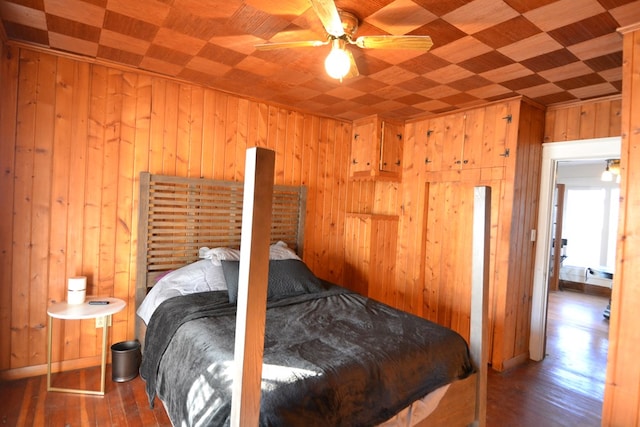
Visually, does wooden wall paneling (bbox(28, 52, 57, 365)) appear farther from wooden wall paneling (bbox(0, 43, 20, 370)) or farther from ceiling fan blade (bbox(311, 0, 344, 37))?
ceiling fan blade (bbox(311, 0, 344, 37))

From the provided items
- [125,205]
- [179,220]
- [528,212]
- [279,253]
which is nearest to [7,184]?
[125,205]

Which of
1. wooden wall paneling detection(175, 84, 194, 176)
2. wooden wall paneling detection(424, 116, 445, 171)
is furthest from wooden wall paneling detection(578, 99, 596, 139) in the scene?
wooden wall paneling detection(175, 84, 194, 176)

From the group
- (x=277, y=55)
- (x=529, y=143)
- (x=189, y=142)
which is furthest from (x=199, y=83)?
(x=529, y=143)

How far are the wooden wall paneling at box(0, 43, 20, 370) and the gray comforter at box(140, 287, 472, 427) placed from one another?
1.11 metres

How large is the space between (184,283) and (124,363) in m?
0.72

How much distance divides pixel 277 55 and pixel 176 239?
1759 mm

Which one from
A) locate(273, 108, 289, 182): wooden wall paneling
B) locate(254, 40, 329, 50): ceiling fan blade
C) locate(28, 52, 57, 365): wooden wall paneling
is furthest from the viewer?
locate(273, 108, 289, 182): wooden wall paneling

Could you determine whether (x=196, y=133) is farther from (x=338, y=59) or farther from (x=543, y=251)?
(x=543, y=251)

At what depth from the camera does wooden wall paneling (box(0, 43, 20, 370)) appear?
241 centimetres

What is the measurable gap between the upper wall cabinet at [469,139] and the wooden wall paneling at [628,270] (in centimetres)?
125

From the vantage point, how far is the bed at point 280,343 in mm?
1549

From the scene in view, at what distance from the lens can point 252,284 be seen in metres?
1.15

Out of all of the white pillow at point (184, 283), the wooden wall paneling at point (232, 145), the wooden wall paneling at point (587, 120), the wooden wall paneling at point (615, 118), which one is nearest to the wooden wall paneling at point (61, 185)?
the white pillow at point (184, 283)

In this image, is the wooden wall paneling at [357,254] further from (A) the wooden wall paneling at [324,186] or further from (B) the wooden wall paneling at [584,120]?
(B) the wooden wall paneling at [584,120]
